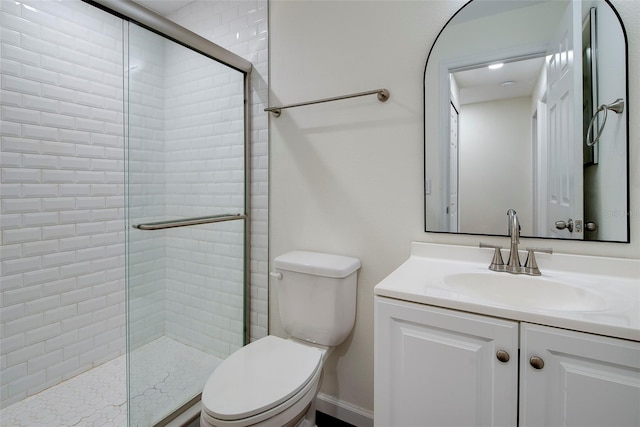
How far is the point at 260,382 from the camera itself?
1120 mm

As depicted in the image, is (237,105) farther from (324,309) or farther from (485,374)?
(485,374)

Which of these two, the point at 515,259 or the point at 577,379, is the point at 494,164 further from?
the point at 577,379

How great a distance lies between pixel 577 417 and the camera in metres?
0.73

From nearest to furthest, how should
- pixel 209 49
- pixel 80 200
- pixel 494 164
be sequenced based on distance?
1. pixel 494 164
2. pixel 209 49
3. pixel 80 200

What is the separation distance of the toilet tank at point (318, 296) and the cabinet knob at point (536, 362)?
767 mm

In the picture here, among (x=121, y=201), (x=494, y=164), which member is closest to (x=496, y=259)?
(x=494, y=164)

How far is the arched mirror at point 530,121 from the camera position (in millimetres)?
1081

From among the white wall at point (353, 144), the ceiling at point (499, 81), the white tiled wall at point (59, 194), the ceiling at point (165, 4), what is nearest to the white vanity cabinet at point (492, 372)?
the white wall at point (353, 144)

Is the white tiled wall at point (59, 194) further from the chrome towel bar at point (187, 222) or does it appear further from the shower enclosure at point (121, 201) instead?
the chrome towel bar at point (187, 222)

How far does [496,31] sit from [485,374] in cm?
125

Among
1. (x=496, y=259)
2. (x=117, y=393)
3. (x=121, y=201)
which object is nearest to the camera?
(x=496, y=259)

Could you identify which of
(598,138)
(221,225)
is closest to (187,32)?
(221,225)

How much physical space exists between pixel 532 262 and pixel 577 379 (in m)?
0.48

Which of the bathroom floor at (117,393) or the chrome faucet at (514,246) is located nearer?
the chrome faucet at (514,246)
